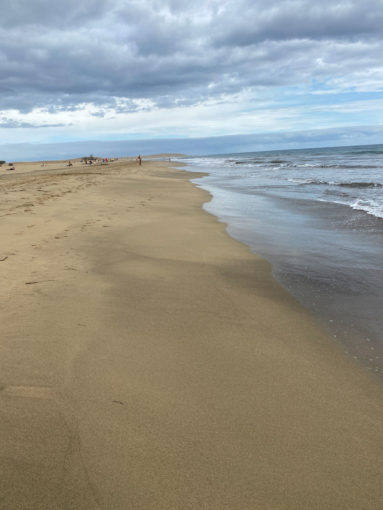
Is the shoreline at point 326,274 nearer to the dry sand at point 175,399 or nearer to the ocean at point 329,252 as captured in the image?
the ocean at point 329,252

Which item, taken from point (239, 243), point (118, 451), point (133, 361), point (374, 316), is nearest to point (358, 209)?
point (239, 243)

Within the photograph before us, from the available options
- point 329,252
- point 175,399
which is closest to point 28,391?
point 175,399

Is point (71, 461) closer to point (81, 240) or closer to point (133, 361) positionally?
point (133, 361)

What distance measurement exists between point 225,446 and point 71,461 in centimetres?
81

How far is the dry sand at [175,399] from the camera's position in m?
1.70

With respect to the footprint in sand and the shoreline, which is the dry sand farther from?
the shoreline

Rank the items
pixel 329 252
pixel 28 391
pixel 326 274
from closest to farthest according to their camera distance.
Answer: pixel 28 391 < pixel 326 274 < pixel 329 252

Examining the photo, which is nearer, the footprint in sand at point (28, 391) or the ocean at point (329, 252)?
the footprint in sand at point (28, 391)

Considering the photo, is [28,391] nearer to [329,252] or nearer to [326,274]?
[326,274]

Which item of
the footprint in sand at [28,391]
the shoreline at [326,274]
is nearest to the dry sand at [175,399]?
the footprint in sand at [28,391]

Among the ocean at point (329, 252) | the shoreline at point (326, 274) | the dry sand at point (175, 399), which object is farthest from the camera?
the ocean at point (329, 252)

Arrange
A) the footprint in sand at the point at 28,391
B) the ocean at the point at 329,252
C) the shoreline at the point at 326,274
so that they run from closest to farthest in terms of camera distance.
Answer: the footprint in sand at the point at 28,391, the shoreline at the point at 326,274, the ocean at the point at 329,252

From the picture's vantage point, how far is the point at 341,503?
5.41ft

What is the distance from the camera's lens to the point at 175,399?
233 cm
